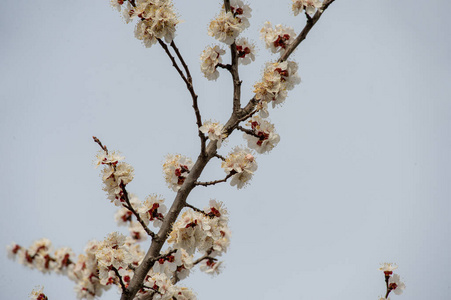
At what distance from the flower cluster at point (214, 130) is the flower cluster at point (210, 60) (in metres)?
0.86

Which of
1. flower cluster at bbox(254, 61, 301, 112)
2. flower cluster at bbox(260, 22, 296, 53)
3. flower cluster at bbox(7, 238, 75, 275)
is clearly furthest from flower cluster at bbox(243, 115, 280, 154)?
flower cluster at bbox(7, 238, 75, 275)

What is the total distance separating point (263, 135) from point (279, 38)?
4.40ft

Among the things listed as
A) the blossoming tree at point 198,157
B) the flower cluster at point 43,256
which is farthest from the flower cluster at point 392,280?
the flower cluster at point 43,256

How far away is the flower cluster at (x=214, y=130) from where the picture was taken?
4281 mm

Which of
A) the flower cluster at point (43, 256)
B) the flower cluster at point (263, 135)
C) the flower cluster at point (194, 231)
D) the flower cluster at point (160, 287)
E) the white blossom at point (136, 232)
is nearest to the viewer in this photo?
the flower cluster at point (194, 231)

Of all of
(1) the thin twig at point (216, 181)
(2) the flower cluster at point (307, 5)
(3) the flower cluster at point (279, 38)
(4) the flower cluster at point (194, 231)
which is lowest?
(4) the flower cluster at point (194, 231)

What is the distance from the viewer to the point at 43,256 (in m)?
9.31

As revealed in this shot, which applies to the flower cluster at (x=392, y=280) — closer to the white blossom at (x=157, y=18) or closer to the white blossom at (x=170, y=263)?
the white blossom at (x=170, y=263)

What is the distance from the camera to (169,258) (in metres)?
4.79

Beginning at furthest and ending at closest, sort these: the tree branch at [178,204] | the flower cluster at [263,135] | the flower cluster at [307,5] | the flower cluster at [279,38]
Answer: the flower cluster at [279,38] → the flower cluster at [307,5] → the flower cluster at [263,135] → the tree branch at [178,204]

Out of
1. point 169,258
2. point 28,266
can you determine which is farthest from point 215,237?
point 28,266

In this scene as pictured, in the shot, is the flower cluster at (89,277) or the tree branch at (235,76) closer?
the tree branch at (235,76)

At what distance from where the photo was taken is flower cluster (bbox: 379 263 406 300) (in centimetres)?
587

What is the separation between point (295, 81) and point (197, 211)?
176 centimetres
